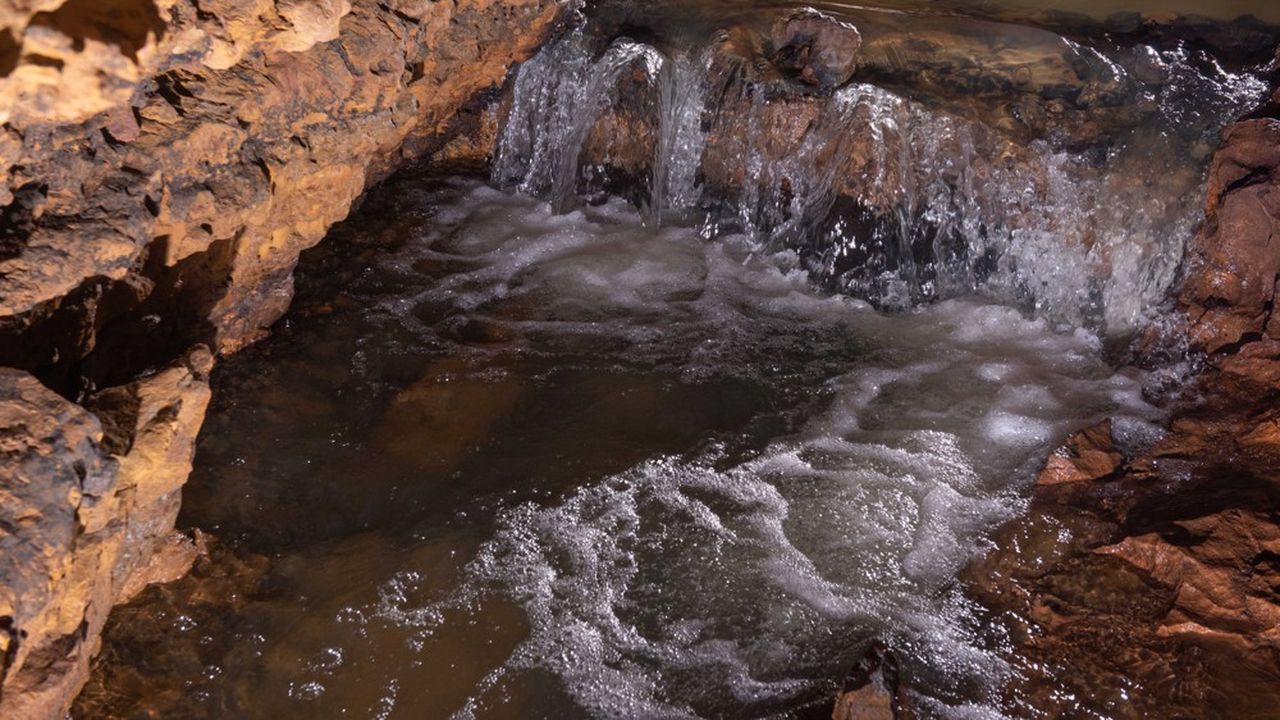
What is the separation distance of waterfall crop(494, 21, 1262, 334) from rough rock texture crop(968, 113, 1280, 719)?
47cm

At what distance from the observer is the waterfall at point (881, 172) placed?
181 inches

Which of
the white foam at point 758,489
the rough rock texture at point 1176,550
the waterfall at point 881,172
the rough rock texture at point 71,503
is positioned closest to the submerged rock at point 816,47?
the waterfall at point 881,172

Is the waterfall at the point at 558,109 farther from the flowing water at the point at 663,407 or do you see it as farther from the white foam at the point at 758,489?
the white foam at the point at 758,489

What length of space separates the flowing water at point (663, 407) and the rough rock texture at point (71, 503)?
0.44 metres

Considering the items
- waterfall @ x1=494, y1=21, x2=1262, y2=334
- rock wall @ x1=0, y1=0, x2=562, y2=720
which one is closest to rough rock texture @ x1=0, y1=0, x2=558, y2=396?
rock wall @ x1=0, y1=0, x2=562, y2=720

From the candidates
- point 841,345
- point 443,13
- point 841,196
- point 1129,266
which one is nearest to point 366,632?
point 841,345

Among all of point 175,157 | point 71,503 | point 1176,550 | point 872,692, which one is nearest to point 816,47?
point 1176,550

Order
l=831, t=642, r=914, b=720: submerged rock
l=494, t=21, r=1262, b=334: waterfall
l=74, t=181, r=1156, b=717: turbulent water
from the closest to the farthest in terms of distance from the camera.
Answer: l=831, t=642, r=914, b=720: submerged rock, l=74, t=181, r=1156, b=717: turbulent water, l=494, t=21, r=1262, b=334: waterfall

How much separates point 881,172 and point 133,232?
3.58 m

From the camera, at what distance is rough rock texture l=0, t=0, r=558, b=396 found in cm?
218

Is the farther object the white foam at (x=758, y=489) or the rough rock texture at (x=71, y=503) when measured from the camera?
the white foam at (x=758, y=489)

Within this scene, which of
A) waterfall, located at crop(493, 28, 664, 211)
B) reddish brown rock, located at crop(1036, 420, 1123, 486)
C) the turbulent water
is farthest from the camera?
waterfall, located at crop(493, 28, 664, 211)

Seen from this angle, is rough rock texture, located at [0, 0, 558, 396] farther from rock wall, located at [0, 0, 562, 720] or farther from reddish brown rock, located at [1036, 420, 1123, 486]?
reddish brown rock, located at [1036, 420, 1123, 486]

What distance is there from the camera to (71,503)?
7.01 feet
